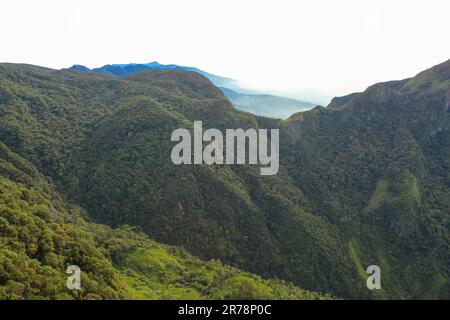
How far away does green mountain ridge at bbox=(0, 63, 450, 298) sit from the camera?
96.9m

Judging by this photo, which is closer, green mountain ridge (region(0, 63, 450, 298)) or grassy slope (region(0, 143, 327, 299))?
grassy slope (region(0, 143, 327, 299))

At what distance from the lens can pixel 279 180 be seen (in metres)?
121

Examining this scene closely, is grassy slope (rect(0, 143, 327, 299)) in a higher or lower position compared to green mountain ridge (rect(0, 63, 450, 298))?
lower

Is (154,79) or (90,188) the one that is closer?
(90,188)

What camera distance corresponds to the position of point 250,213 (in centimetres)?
10400

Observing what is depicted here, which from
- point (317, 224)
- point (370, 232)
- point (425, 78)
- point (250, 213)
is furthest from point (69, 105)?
point (425, 78)

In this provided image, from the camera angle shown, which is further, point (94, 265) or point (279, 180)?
point (279, 180)

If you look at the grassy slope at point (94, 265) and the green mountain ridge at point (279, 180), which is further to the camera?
the green mountain ridge at point (279, 180)

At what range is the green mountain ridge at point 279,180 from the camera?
96.9 m

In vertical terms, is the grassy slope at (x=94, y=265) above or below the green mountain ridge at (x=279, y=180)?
below

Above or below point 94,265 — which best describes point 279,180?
above

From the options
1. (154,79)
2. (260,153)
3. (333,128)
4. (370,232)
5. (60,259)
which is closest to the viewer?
(60,259)

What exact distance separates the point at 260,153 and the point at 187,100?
3503 centimetres
